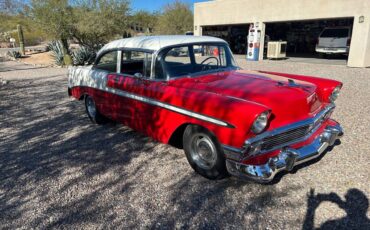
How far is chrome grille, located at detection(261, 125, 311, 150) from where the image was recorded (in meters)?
2.84

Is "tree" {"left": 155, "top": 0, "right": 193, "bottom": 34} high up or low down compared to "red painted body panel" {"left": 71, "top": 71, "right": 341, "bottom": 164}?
up

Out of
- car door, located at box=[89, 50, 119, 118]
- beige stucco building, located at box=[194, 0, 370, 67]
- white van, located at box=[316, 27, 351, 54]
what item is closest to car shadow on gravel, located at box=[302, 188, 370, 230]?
car door, located at box=[89, 50, 119, 118]

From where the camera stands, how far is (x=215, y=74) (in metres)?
4.04

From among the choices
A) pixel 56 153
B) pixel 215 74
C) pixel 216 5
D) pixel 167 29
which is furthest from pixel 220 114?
pixel 167 29

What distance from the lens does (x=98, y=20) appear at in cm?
1675

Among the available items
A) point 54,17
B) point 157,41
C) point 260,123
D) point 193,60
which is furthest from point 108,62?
point 54,17

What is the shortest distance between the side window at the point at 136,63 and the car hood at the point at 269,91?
1.67 ft

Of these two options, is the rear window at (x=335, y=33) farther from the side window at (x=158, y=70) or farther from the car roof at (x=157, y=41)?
the side window at (x=158, y=70)

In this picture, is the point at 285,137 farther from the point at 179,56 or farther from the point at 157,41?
the point at 157,41

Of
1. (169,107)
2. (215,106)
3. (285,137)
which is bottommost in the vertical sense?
(285,137)

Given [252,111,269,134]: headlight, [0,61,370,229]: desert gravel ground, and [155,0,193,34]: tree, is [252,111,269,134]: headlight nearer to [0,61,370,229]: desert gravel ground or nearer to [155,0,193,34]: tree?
[0,61,370,229]: desert gravel ground

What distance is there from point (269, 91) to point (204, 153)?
1.01m

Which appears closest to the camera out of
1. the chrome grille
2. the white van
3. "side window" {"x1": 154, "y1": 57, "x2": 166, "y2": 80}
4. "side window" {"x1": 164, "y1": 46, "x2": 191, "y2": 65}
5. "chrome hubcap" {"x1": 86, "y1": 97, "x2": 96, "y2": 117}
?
the chrome grille

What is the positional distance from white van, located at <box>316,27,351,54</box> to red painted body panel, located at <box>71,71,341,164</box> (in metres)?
14.6
